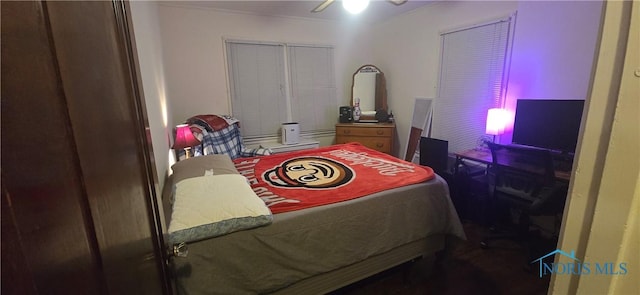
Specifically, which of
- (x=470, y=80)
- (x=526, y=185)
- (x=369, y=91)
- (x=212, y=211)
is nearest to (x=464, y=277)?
(x=526, y=185)

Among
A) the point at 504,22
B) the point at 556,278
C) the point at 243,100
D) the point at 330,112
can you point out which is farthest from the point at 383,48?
the point at 556,278

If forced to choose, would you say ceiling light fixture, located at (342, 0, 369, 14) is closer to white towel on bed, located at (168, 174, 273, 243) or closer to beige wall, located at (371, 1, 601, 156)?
beige wall, located at (371, 1, 601, 156)

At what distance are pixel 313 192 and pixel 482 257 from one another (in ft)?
4.98

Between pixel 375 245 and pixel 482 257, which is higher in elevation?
pixel 375 245

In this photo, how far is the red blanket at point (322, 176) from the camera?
1.73 m

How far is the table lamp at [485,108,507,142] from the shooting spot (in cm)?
257

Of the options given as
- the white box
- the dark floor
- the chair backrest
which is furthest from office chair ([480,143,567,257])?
the white box

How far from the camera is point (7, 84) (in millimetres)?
258

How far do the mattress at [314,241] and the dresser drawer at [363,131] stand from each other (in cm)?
203

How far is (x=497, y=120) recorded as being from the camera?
2.58m

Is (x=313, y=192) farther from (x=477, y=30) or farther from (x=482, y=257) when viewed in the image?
(x=477, y=30)

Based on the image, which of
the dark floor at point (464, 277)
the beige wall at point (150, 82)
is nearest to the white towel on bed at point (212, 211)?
the beige wall at point (150, 82)

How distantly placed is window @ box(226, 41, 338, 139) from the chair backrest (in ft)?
8.61

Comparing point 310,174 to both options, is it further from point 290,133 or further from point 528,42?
point 528,42
